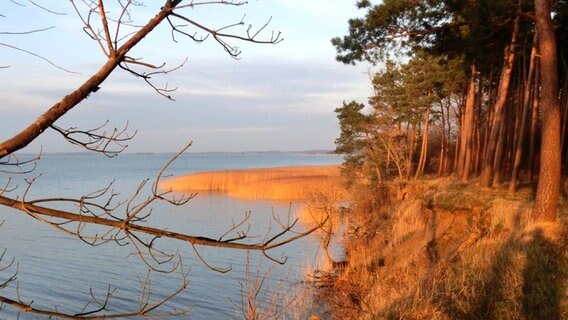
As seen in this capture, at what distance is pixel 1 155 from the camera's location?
7.24 feet

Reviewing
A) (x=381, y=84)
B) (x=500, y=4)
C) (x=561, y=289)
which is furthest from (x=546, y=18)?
(x=381, y=84)

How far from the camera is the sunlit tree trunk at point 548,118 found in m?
10.6

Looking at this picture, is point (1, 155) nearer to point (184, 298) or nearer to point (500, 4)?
point (500, 4)

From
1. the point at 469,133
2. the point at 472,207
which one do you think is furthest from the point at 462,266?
the point at 469,133

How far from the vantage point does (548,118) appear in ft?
35.4

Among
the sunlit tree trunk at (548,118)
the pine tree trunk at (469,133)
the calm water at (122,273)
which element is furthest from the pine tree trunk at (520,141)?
the calm water at (122,273)

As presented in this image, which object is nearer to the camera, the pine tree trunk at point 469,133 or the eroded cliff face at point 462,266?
the eroded cliff face at point 462,266

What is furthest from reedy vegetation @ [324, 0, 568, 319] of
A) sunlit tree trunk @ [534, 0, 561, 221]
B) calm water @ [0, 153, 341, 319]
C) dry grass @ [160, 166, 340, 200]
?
dry grass @ [160, 166, 340, 200]

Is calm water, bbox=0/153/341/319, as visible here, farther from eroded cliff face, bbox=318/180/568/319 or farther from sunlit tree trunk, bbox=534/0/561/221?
sunlit tree trunk, bbox=534/0/561/221

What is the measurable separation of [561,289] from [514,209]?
4.72 metres

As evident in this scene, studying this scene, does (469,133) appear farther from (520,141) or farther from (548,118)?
(548,118)

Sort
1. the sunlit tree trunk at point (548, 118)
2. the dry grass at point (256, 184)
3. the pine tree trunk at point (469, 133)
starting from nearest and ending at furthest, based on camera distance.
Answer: the sunlit tree trunk at point (548, 118) → the pine tree trunk at point (469, 133) → the dry grass at point (256, 184)

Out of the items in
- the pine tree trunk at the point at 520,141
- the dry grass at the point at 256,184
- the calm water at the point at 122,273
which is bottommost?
the calm water at the point at 122,273

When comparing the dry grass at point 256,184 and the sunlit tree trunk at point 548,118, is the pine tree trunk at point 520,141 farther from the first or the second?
the dry grass at point 256,184
